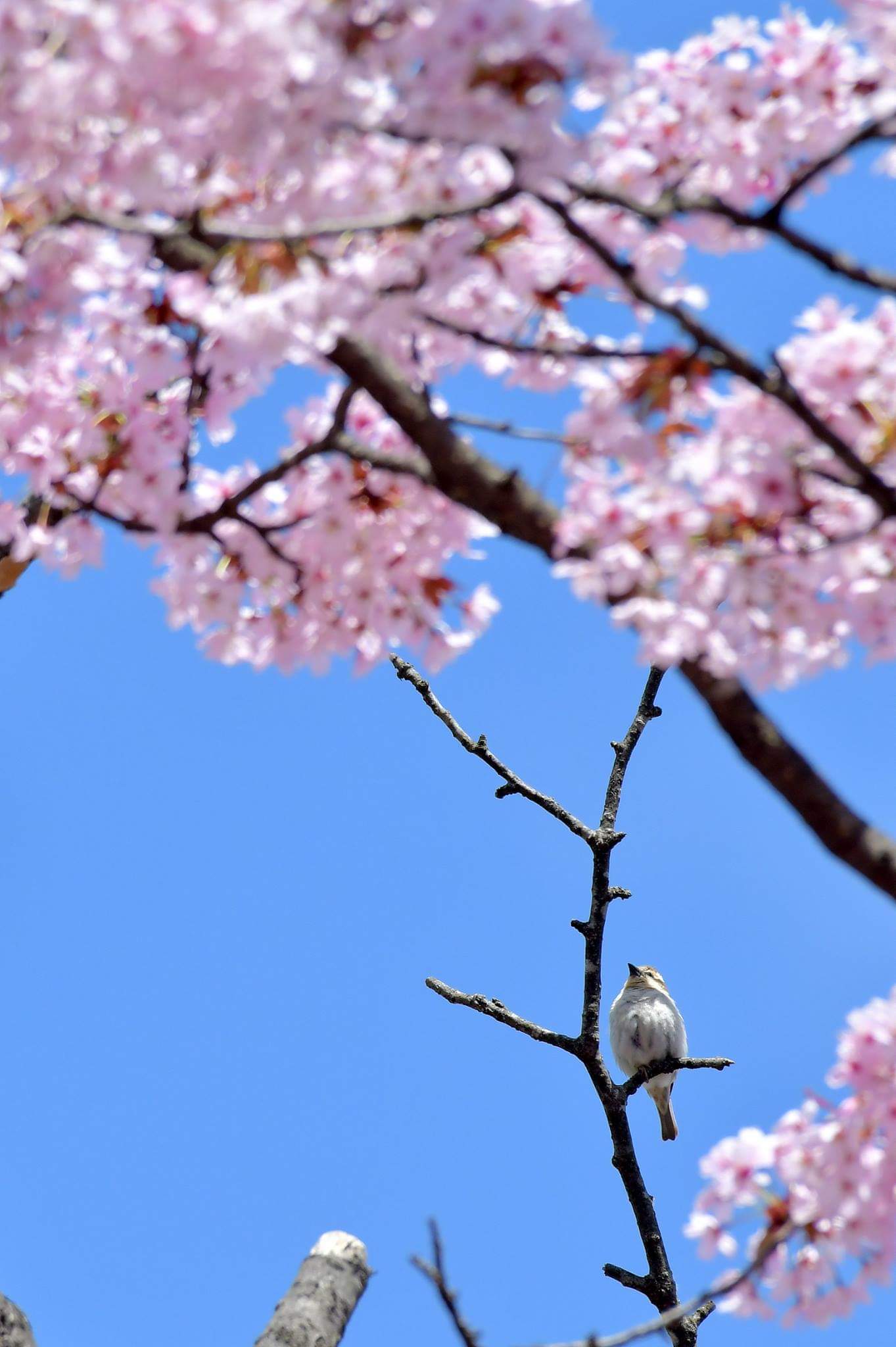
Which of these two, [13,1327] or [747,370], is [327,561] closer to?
[747,370]

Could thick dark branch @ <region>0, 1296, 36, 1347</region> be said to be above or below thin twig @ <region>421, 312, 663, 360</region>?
below

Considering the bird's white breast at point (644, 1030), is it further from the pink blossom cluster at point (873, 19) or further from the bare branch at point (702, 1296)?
the pink blossom cluster at point (873, 19)

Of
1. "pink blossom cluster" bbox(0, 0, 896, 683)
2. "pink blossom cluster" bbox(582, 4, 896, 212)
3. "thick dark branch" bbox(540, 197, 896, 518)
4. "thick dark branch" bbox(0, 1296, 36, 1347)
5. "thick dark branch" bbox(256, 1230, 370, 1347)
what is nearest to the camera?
"pink blossom cluster" bbox(0, 0, 896, 683)

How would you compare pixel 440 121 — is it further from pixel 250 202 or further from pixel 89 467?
pixel 89 467

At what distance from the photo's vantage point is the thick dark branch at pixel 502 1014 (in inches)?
273

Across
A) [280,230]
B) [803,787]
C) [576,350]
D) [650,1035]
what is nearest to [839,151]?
[576,350]

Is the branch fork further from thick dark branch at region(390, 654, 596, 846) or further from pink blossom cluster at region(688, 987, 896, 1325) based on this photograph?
pink blossom cluster at region(688, 987, 896, 1325)

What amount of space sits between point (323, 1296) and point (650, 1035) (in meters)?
5.68

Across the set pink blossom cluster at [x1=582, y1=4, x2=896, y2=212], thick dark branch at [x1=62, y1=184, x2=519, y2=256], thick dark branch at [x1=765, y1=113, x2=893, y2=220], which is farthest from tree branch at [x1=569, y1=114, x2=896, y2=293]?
pink blossom cluster at [x1=582, y1=4, x2=896, y2=212]

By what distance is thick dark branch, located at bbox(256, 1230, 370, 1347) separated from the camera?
631 cm

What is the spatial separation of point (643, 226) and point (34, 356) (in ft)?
5.70

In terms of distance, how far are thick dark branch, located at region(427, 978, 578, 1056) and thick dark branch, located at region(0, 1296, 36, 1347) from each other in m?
2.51

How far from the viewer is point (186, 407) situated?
4.15 metres

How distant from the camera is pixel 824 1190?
376 cm
